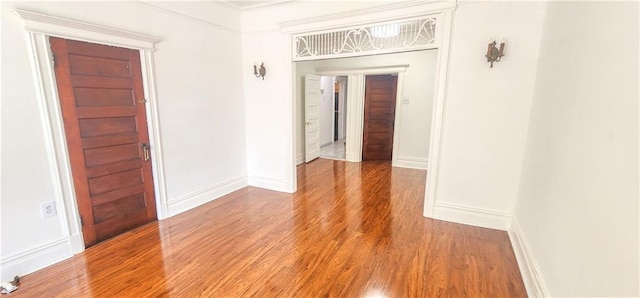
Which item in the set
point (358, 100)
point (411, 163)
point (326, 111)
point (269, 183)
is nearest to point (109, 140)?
point (269, 183)

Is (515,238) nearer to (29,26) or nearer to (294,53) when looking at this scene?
(294,53)

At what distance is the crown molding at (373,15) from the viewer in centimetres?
275

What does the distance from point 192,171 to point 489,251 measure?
342cm

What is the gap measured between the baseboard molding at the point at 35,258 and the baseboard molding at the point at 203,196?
0.98m

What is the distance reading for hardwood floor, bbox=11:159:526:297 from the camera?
2.00 meters

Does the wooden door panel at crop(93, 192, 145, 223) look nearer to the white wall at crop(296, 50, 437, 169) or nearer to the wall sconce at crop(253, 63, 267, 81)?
the wall sconce at crop(253, 63, 267, 81)

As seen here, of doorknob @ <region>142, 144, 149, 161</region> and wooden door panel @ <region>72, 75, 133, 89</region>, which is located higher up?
wooden door panel @ <region>72, 75, 133, 89</region>

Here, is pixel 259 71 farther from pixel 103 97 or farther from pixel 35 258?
pixel 35 258

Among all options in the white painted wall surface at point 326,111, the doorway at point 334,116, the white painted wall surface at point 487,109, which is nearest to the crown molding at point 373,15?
the white painted wall surface at point 487,109

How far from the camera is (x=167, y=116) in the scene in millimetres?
3064

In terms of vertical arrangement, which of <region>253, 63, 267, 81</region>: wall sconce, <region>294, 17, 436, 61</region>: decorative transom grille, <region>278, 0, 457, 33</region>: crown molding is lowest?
<region>253, 63, 267, 81</region>: wall sconce

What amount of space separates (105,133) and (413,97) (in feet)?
15.8

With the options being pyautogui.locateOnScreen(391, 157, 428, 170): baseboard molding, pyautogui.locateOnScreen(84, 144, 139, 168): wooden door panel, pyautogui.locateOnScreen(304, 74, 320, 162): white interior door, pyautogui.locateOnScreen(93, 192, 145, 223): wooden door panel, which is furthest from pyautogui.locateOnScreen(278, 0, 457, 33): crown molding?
pyautogui.locateOnScreen(391, 157, 428, 170): baseboard molding

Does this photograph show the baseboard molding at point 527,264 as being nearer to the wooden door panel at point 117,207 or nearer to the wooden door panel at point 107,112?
the wooden door panel at point 117,207
